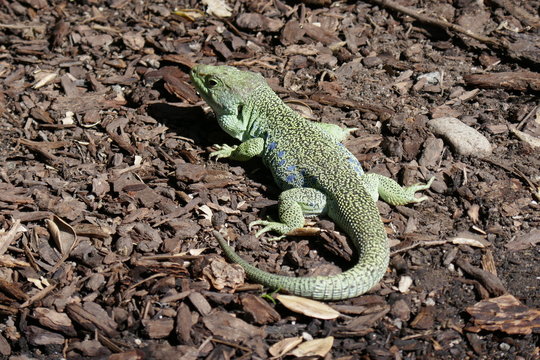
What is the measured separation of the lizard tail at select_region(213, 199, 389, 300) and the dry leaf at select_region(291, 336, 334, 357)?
397 millimetres

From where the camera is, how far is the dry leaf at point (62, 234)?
20.0 ft

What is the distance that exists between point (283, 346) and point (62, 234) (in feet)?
8.09

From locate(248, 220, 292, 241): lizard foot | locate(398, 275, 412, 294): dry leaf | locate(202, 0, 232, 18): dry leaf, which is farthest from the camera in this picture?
locate(202, 0, 232, 18): dry leaf

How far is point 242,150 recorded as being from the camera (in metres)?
7.10

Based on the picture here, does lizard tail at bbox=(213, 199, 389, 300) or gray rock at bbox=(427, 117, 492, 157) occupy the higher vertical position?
gray rock at bbox=(427, 117, 492, 157)

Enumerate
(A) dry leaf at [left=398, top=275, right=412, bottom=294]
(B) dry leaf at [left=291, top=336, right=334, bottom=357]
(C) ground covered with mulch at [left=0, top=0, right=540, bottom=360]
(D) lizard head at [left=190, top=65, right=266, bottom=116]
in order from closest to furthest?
1. (B) dry leaf at [left=291, top=336, right=334, bottom=357]
2. (C) ground covered with mulch at [left=0, top=0, right=540, bottom=360]
3. (A) dry leaf at [left=398, top=275, right=412, bottom=294]
4. (D) lizard head at [left=190, top=65, right=266, bottom=116]

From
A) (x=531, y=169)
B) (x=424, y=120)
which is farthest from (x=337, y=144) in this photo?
(x=531, y=169)

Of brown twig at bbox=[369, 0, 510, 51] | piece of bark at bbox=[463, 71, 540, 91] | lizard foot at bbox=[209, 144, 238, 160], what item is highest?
brown twig at bbox=[369, 0, 510, 51]

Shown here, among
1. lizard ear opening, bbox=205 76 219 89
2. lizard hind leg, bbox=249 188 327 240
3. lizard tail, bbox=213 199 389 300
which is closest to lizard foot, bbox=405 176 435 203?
lizard tail, bbox=213 199 389 300

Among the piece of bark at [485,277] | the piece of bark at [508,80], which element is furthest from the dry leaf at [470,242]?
the piece of bark at [508,80]

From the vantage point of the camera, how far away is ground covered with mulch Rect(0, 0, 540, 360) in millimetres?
5406

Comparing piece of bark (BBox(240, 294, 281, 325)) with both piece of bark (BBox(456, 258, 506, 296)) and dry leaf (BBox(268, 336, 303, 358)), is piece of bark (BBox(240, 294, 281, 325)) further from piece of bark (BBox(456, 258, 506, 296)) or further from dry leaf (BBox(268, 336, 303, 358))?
piece of bark (BBox(456, 258, 506, 296))

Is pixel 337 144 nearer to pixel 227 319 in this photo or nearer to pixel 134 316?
pixel 227 319

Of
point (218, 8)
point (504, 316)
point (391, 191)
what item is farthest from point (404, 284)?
point (218, 8)
